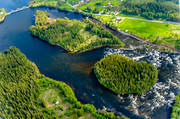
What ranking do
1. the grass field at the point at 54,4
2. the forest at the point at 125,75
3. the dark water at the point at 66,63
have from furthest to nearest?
the grass field at the point at 54,4 → the dark water at the point at 66,63 → the forest at the point at 125,75

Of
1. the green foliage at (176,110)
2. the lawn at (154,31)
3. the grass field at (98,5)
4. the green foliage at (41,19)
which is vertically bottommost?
the green foliage at (176,110)

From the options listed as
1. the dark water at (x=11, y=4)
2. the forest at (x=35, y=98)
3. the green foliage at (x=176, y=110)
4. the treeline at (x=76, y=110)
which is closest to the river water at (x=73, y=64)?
the green foliage at (x=176, y=110)

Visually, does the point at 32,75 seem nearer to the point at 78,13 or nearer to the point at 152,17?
the point at 78,13

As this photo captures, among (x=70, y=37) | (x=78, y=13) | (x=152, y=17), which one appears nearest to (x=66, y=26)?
(x=70, y=37)

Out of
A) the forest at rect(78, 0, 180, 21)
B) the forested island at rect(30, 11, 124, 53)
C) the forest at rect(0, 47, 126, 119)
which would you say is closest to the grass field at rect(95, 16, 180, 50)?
the forest at rect(78, 0, 180, 21)

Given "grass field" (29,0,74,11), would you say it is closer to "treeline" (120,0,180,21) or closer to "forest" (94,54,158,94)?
"treeline" (120,0,180,21)

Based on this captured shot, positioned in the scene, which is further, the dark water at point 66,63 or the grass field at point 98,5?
the grass field at point 98,5

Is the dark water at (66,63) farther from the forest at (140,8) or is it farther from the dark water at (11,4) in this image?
the forest at (140,8)

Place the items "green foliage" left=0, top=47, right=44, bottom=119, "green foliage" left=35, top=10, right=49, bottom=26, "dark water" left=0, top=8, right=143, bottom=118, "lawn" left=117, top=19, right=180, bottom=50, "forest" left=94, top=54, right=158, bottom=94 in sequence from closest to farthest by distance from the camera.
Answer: "green foliage" left=0, top=47, right=44, bottom=119 < "forest" left=94, top=54, right=158, bottom=94 < "dark water" left=0, top=8, right=143, bottom=118 < "lawn" left=117, top=19, right=180, bottom=50 < "green foliage" left=35, top=10, right=49, bottom=26
